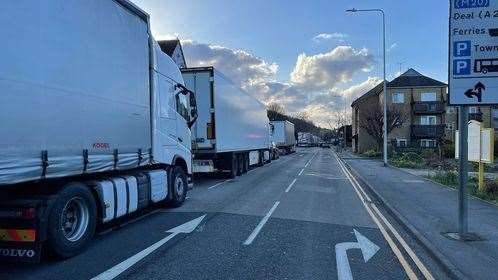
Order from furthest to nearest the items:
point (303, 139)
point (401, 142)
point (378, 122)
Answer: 1. point (303, 139)
2. point (401, 142)
3. point (378, 122)

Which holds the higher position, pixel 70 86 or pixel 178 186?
pixel 70 86

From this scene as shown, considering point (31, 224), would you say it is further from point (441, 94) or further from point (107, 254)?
point (441, 94)

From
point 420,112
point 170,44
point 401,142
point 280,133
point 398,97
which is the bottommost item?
point 401,142

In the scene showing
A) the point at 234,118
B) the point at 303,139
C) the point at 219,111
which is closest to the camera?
the point at 219,111

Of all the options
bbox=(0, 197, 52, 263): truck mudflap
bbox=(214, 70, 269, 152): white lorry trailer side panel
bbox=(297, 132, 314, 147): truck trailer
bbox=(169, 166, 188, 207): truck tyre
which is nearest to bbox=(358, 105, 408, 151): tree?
bbox=(214, 70, 269, 152): white lorry trailer side panel

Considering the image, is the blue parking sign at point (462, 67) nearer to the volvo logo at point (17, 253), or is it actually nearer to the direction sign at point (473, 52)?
the direction sign at point (473, 52)

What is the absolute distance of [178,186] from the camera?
13.2m

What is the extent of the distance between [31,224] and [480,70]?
7272 mm

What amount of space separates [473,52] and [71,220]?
6.98m

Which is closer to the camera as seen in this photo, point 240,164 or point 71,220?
point 71,220

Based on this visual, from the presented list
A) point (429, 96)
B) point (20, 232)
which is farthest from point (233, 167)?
point (429, 96)

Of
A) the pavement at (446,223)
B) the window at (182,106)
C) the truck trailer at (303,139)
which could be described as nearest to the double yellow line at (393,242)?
the pavement at (446,223)

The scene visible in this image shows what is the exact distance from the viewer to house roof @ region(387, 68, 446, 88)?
69750 millimetres

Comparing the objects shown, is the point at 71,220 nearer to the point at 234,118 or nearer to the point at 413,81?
the point at 234,118
